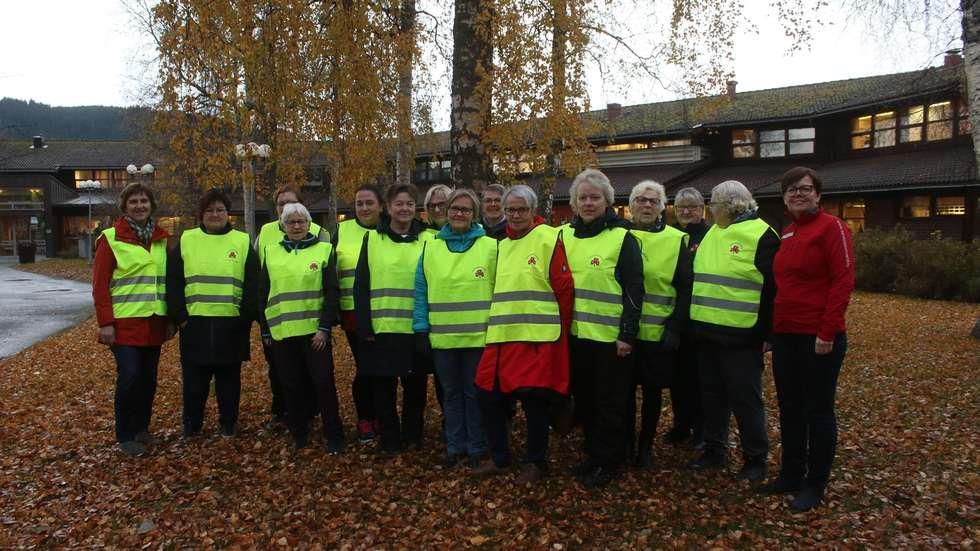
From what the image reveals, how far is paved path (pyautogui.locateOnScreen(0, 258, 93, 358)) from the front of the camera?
42.5ft

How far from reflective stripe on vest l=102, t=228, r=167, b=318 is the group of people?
0.01m

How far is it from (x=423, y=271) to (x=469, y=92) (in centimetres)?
357

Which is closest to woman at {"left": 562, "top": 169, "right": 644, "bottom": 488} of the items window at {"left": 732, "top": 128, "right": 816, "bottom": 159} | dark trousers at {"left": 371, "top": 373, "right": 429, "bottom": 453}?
dark trousers at {"left": 371, "top": 373, "right": 429, "bottom": 453}

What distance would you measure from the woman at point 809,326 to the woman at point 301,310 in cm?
334

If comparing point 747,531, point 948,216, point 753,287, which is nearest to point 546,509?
point 747,531

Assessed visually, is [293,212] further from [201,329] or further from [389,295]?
[201,329]

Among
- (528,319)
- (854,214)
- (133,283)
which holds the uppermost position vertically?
(854,214)

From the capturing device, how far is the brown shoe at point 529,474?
474cm

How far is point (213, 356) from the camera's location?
5590 millimetres

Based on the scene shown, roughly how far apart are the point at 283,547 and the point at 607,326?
2.46 meters

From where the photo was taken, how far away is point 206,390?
19.5 feet

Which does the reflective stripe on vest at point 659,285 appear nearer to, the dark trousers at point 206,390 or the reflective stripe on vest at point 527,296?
the reflective stripe on vest at point 527,296

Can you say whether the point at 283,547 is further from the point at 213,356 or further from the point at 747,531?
the point at 747,531

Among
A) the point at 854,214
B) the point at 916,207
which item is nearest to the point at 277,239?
the point at 916,207
